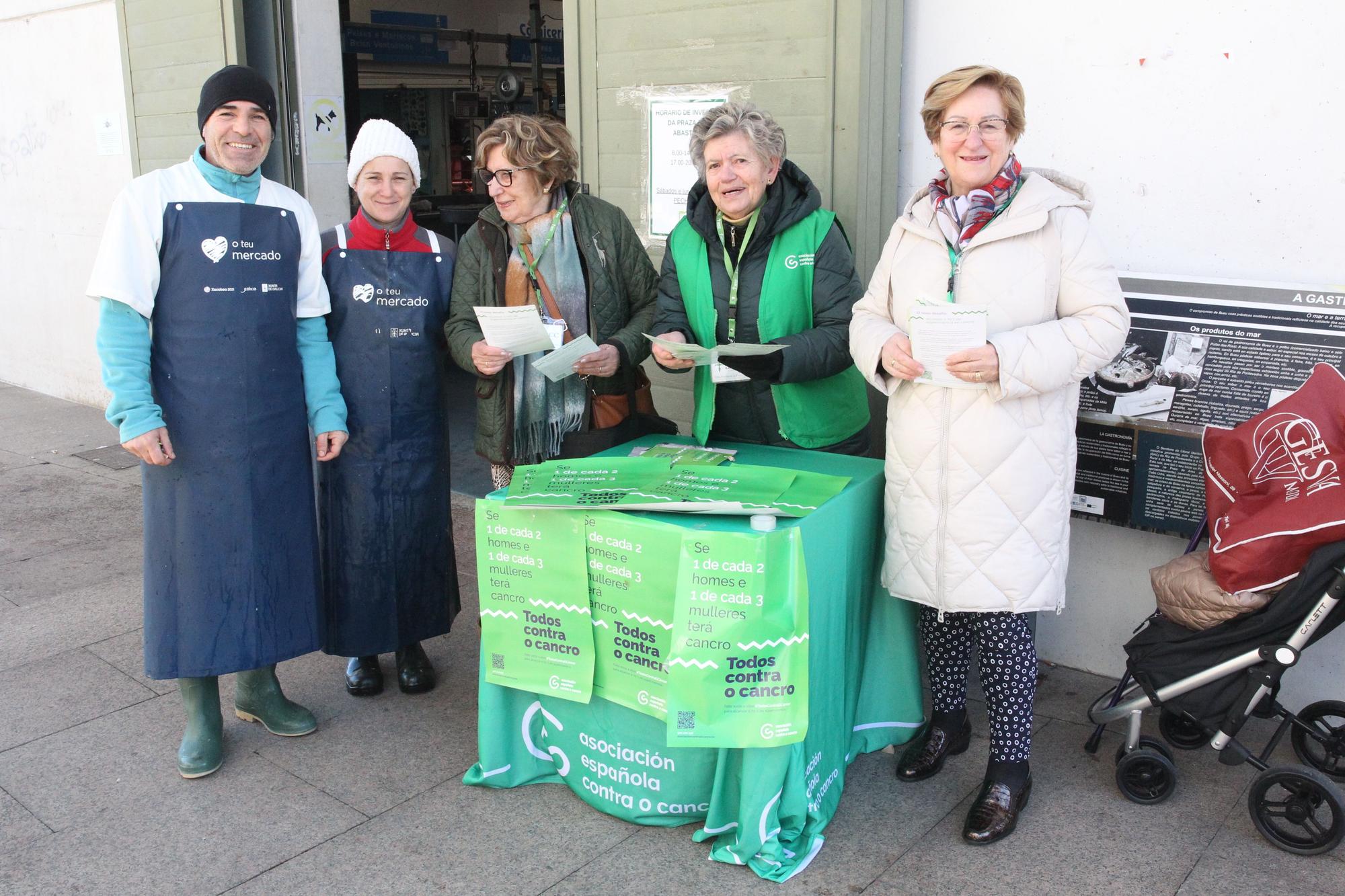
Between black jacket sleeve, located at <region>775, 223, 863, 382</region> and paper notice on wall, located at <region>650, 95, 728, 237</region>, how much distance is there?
127cm

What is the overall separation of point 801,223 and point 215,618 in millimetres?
2114

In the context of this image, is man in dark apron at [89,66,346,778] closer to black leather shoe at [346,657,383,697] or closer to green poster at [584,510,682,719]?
black leather shoe at [346,657,383,697]

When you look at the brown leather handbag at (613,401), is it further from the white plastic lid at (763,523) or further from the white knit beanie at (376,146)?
the white plastic lid at (763,523)

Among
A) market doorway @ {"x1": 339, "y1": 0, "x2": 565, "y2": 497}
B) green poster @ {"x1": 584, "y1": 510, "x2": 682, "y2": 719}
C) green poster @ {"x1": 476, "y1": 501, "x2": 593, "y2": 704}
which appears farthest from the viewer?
market doorway @ {"x1": 339, "y1": 0, "x2": 565, "y2": 497}

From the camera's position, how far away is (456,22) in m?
14.5

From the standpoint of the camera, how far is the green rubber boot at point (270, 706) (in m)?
3.62

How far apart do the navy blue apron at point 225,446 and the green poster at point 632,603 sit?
116 cm

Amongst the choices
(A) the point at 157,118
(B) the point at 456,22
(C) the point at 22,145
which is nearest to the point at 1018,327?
(A) the point at 157,118

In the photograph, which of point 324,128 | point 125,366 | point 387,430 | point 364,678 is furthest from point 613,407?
point 324,128

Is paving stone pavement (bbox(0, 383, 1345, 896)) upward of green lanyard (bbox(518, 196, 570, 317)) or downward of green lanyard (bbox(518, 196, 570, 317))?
downward

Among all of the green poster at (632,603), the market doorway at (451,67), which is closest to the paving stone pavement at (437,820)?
the green poster at (632,603)

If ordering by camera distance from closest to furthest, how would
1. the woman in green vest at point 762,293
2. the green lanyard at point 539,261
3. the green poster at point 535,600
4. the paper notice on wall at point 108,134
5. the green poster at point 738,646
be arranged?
the green poster at point 738,646, the green poster at point 535,600, the woman in green vest at point 762,293, the green lanyard at point 539,261, the paper notice on wall at point 108,134

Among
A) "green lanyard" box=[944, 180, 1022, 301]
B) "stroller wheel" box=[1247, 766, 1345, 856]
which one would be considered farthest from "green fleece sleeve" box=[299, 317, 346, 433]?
"stroller wheel" box=[1247, 766, 1345, 856]

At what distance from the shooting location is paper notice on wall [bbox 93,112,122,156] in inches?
308
